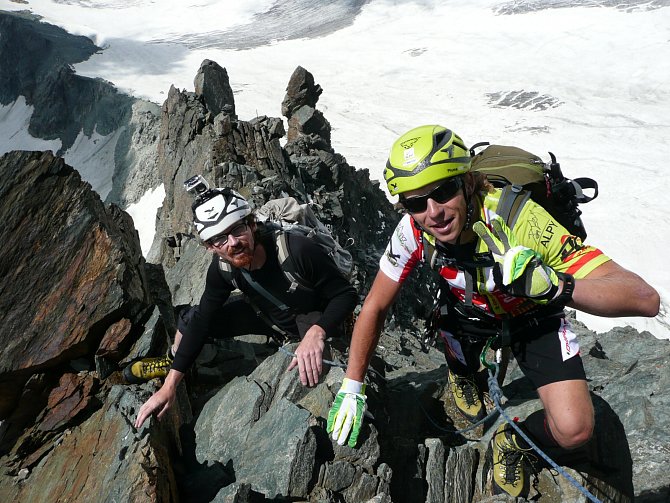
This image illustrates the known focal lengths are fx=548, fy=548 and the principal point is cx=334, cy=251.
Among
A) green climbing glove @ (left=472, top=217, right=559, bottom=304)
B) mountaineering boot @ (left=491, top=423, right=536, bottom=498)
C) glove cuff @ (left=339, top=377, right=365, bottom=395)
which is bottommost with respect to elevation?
mountaineering boot @ (left=491, top=423, right=536, bottom=498)

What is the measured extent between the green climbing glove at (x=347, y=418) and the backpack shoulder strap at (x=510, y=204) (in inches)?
85.5

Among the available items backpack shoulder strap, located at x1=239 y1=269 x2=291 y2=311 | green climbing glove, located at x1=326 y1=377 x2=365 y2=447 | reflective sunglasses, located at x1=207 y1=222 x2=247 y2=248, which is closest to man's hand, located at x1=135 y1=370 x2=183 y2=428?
backpack shoulder strap, located at x1=239 y1=269 x2=291 y2=311

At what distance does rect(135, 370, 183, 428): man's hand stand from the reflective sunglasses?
148 cm

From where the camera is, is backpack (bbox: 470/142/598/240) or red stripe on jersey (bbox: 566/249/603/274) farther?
backpack (bbox: 470/142/598/240)

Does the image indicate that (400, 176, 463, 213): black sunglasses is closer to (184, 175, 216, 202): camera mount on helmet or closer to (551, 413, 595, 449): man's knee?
(551, 413, 595, 449): man's knee

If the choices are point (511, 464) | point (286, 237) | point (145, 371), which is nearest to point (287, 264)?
point (286, 237)

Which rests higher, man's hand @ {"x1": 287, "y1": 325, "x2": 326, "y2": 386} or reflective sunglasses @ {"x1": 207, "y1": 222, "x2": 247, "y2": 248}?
reflective sunglasses @ {"x1": 207, "y1": 222, "x2": 247, "y2": 248}

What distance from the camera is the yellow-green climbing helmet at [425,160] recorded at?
14.8ft

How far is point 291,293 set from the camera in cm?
643

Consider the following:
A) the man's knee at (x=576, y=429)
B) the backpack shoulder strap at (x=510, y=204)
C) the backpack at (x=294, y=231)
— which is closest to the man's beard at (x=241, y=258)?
the backpack at (x=294, y=231)

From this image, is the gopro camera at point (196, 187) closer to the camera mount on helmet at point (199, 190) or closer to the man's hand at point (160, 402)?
the camera mount on helmet at point (199, 190)

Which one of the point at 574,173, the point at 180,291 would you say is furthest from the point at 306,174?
the point at 574,173

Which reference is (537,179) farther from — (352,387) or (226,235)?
(226,235)

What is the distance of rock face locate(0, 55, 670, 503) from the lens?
5203 mm
